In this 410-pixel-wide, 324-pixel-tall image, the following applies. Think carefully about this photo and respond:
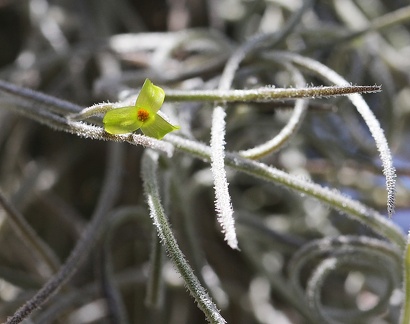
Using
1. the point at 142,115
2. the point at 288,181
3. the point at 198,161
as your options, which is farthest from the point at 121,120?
the point at 198,161

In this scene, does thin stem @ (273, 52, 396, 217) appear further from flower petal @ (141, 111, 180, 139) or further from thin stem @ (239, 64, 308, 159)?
flower petal @ (141, 111, 180, 139)

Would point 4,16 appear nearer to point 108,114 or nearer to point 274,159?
point 274,159

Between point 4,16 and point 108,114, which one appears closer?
point 108,114

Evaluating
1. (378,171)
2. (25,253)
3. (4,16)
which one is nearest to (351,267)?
(378,171)

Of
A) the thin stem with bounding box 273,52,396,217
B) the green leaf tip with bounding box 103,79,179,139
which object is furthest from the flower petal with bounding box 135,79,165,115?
the thin stem with bounding box 273,52,396,217

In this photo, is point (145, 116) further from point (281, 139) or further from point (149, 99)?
point (281, 139)

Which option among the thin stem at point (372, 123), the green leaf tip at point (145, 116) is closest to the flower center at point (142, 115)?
the green leaf tip at point (145, 116)
